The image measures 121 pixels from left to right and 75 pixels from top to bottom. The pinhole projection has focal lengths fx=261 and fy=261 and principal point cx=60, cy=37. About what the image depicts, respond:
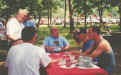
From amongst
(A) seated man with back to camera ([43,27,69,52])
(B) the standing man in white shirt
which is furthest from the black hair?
(A) seated man with back to camera ([43,27,69,52])

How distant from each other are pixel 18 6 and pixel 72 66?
232cm

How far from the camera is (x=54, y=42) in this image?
4.37 meters

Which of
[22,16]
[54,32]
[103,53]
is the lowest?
[103,53]

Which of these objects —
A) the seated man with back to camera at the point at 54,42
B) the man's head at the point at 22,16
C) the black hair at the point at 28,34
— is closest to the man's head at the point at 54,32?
the seated man with back to camera at the point at 54,42

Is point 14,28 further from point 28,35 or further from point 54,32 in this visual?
point 28,35

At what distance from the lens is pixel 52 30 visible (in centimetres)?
443

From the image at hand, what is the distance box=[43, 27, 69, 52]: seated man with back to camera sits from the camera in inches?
170

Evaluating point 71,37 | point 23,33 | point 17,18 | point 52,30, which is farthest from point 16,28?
point 23,33

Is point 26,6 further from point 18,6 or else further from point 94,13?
point 94,13

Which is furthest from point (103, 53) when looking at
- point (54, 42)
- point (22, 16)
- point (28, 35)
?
point (22, 16)

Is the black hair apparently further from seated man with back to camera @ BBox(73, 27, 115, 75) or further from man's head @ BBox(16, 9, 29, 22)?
man's head @ BBox(16, 9, 29, 22)

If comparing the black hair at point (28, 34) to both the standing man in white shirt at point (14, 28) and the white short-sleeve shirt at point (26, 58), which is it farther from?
the standing man in white shirt at point (14, 28)

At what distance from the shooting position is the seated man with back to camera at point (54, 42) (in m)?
4.33

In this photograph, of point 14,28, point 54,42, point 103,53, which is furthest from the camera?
point 54,42
